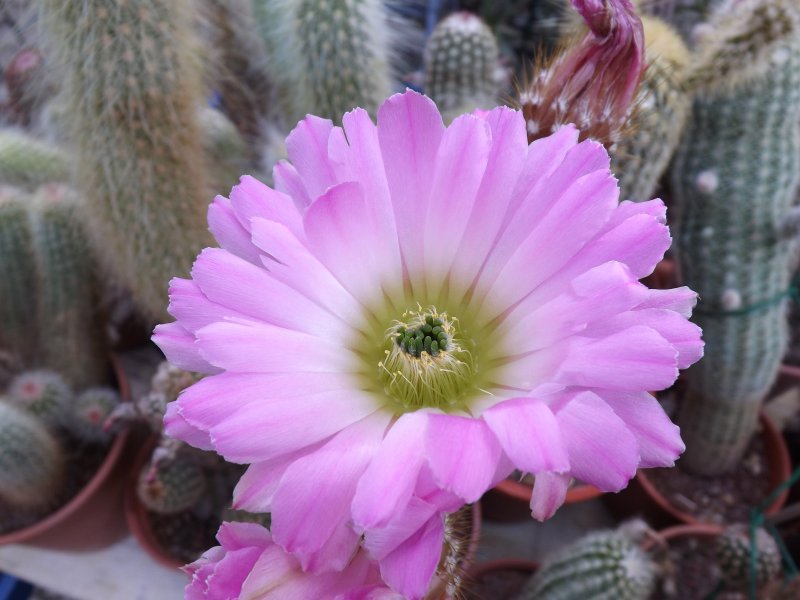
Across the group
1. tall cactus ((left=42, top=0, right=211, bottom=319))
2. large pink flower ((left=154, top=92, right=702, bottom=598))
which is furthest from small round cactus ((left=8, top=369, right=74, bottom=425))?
large pink flower ((left=154, top=92, right=702, bottom=598))

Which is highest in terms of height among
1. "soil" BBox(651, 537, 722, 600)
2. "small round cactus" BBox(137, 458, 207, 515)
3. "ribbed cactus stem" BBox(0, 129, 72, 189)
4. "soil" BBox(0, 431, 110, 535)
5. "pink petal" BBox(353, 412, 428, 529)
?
"pink petal" BBox(353, 412, 428, 529)

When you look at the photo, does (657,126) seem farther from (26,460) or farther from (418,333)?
(26,460)

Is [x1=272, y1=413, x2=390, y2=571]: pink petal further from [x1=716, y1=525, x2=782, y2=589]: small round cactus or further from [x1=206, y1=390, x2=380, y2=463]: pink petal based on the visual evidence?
[x1=716, y1=525, x2=782, y2=589]: small round cactus

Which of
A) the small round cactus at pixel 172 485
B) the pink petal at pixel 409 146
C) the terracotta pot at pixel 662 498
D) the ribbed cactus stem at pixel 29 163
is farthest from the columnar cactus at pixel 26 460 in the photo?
the terracotta pot at pixel 662 498

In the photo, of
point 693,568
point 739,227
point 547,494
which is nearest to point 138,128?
point 547,494

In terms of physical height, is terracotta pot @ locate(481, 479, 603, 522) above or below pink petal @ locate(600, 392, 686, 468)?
below

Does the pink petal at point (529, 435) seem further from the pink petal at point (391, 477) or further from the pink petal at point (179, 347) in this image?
the pink petal at point (179, 347)
